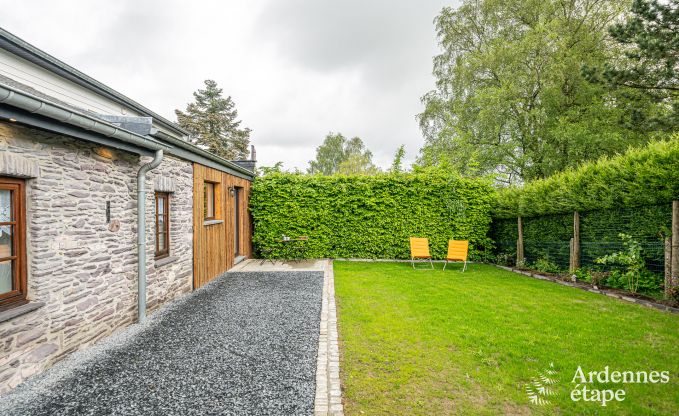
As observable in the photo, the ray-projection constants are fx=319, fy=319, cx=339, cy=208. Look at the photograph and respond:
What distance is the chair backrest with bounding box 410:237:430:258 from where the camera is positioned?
9531 millimetres

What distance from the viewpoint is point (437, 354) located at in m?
3.54

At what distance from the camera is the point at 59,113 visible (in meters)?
2.90

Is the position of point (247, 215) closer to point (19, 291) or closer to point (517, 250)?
point (19, 291)

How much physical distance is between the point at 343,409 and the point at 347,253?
26.8 ft

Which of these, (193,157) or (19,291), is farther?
(193,157)

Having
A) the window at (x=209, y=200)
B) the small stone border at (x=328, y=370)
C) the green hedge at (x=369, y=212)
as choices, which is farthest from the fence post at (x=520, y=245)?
the window at (x=209, y=200)

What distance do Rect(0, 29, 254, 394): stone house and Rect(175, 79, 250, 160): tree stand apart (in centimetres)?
2755

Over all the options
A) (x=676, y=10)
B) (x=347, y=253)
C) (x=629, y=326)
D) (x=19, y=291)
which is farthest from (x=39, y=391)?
(x=676, y=10)

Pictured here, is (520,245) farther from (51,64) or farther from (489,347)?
(51,64)

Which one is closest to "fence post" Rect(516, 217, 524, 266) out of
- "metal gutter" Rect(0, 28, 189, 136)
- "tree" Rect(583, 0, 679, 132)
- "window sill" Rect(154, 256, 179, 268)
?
"tree" Rect(583, 0, 679, 132)

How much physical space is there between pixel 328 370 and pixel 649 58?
11.7 meters

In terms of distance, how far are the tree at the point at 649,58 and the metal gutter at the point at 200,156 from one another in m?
10.8

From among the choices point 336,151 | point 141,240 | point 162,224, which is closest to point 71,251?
point 141,240

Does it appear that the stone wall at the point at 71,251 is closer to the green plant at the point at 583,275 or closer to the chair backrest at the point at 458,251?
the chair backrest at the point at 458,251
